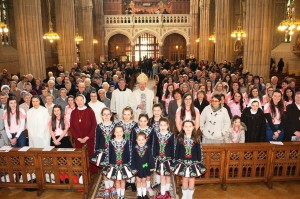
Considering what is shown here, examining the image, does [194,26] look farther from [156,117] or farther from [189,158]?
[189,158]

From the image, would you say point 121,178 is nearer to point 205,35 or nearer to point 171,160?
point 171,160

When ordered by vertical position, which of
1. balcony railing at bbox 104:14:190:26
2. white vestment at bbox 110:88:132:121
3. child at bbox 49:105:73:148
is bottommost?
child at bbox 49:105:73:148

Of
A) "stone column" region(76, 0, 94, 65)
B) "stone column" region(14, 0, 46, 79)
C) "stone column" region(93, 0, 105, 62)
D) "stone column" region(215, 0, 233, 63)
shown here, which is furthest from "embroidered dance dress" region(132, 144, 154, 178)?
"stone column" region(93, 0, 105, 62)

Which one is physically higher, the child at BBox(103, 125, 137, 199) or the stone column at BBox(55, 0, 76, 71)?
the stone column at BBox(55, 0, 76, 71)

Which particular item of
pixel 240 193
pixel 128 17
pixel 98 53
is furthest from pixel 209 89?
pixel 128 17

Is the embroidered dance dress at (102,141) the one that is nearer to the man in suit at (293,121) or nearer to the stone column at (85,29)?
the man in suit at (293,121)

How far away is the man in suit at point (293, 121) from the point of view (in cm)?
605

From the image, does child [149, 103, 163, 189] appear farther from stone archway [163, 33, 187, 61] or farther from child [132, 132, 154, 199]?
stone archway [163, 33, 187, 61]

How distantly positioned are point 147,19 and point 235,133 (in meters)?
29.1

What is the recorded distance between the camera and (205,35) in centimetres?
2625

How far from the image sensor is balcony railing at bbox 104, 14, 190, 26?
1292 inches

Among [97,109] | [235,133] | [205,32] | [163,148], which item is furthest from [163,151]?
[205,32]

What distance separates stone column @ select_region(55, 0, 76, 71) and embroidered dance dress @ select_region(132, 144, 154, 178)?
540 inches

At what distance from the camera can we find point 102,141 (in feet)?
17.1
